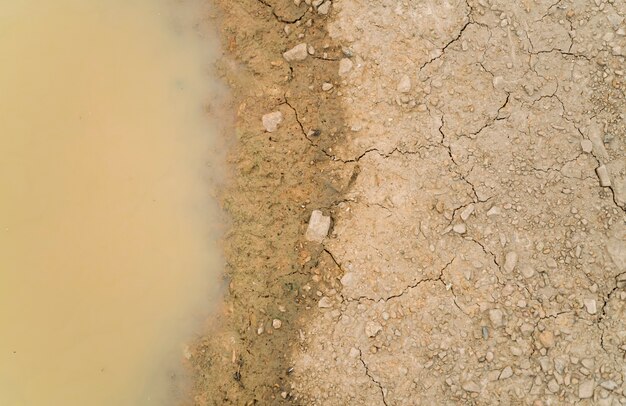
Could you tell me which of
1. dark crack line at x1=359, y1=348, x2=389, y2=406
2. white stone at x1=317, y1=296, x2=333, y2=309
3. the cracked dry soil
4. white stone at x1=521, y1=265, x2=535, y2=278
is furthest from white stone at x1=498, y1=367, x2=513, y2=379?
white stone at x1=317, y1=296, x2=333, y2=309

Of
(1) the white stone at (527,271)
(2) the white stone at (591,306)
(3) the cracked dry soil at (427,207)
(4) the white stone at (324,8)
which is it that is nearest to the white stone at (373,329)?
(3) the cracked dry soil at (427,207)

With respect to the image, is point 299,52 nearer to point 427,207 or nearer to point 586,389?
point 427,207

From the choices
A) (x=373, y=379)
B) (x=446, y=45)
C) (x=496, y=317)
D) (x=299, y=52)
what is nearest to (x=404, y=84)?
(x=446, y=45)

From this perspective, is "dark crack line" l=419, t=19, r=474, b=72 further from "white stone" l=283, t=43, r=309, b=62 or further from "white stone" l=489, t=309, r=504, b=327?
"white stone" l=489, t=309, r=504, b=327

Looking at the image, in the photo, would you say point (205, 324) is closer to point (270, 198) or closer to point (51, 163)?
point (270, 198)

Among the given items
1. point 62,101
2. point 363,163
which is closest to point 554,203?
point 363,163

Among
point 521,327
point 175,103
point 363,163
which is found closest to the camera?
point 521,327
